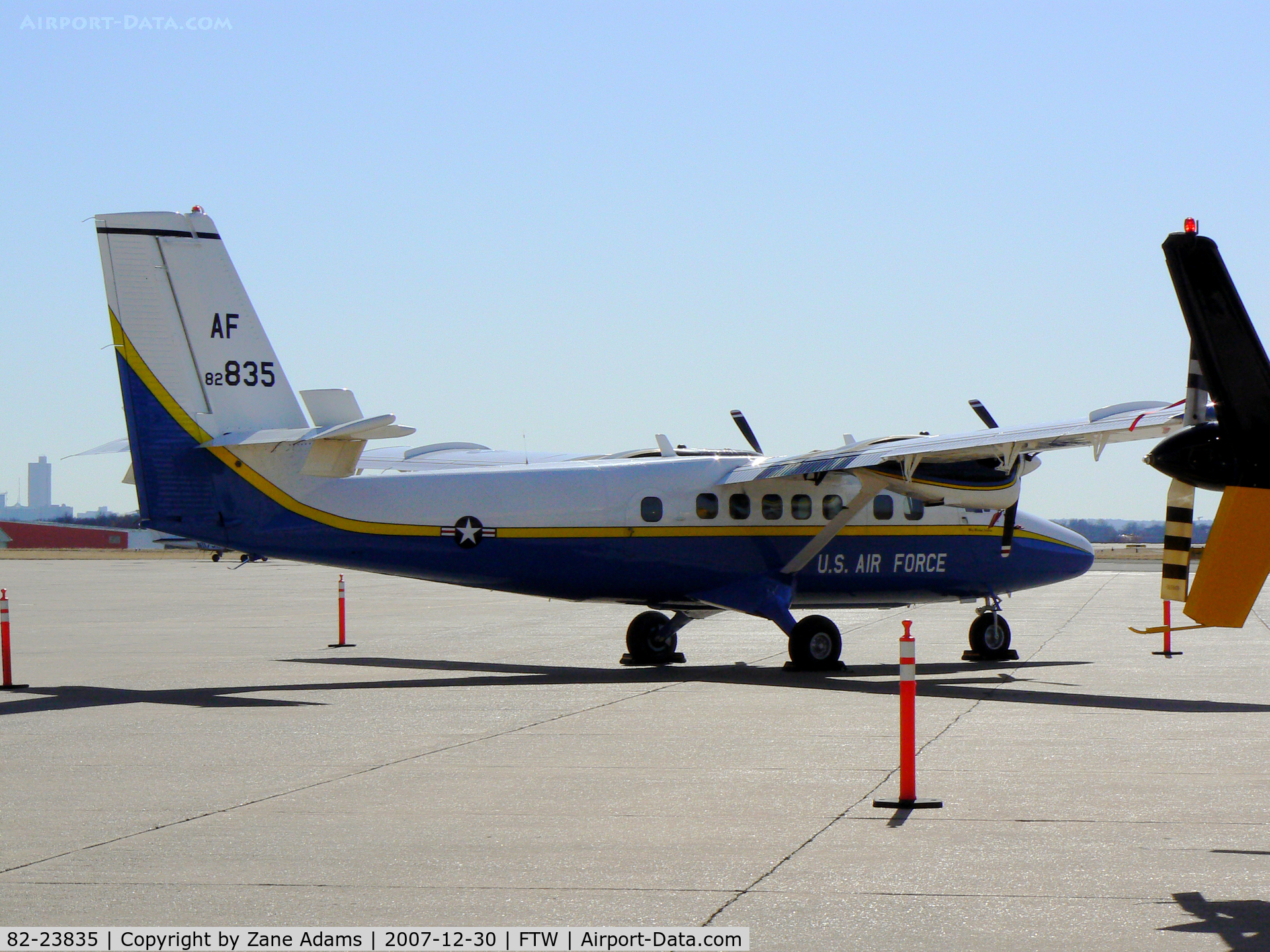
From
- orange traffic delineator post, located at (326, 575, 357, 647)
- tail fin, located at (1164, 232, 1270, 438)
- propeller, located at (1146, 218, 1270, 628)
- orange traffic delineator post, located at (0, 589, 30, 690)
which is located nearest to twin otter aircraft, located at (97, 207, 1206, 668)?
orange traffic delineator post, located at (0, 589, 30, 690)

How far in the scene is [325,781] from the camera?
35.8ft

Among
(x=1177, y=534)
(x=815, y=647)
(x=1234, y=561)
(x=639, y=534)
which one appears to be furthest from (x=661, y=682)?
(x=1234, y=561)

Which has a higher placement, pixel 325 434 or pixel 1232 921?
pixel 325 434

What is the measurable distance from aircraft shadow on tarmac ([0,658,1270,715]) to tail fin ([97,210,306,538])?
2463 millimetres

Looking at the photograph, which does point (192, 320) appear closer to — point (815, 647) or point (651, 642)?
point (651, 642)

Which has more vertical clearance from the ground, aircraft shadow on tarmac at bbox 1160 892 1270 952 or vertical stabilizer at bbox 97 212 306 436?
vertical stabilizer at bbox 97 212 306 436

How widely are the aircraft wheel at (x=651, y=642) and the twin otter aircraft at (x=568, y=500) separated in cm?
3

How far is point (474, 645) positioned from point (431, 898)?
1762 centimetres

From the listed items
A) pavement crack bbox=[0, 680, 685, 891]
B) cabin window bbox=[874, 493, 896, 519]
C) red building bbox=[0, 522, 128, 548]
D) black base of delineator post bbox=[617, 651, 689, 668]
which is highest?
cabin window bbox=[874, 493, 896, 519]

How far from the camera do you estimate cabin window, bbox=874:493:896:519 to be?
21359 millimetres

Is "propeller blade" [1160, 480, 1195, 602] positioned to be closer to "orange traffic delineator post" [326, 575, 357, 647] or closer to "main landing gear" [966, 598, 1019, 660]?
"main landing gear" [966, 598, 1019, 660]

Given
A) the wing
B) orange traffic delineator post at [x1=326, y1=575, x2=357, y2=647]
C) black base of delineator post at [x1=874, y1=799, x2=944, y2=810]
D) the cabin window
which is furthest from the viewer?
orange traffic delineator post at [x1=326, y1=575, x2=357, y2=647]

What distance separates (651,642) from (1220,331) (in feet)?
47.3

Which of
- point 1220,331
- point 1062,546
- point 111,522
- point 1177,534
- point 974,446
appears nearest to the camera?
point 1220,331
